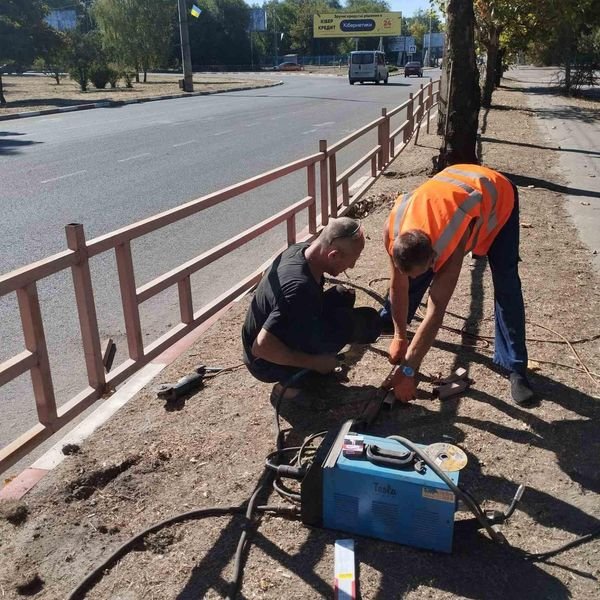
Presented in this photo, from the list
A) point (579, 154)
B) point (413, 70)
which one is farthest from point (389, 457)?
point (413, 70)

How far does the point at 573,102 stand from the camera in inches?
1187

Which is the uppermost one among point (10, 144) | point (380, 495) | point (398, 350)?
point (398, 350)

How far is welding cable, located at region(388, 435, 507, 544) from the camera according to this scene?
2.47 m

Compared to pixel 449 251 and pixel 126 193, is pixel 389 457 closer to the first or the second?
pixel 449 251

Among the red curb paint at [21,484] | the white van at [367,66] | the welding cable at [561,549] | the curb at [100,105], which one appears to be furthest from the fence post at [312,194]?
the white van at [367,66]

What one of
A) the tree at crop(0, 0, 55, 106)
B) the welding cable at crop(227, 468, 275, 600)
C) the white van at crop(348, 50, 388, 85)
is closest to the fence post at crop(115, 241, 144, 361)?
the welding cable at crop(227, 468, 275, 600)

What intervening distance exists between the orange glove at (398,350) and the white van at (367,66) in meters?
46.0

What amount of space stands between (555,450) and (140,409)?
2.21 m

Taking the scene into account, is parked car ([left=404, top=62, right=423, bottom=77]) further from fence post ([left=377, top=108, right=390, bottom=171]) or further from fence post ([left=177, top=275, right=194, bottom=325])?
fence post ([left=177, top=275, right=194, bottom=325])

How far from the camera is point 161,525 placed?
286 centimetres

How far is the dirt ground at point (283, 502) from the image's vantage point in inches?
103

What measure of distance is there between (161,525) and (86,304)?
113cm

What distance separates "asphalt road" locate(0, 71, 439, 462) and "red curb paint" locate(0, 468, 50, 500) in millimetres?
522

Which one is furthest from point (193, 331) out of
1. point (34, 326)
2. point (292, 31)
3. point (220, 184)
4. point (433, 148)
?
point (292, 31)
